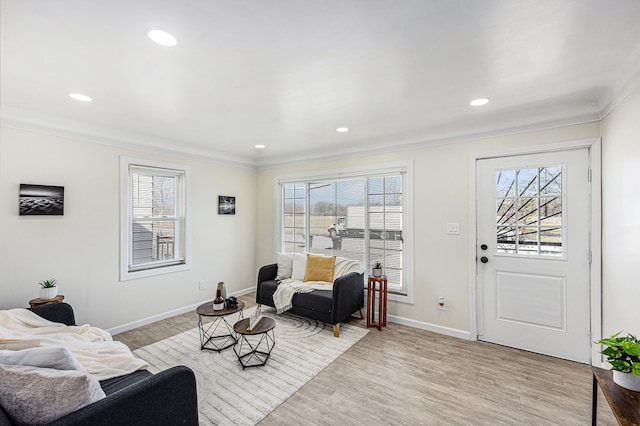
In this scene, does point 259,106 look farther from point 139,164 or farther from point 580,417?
point 580,417

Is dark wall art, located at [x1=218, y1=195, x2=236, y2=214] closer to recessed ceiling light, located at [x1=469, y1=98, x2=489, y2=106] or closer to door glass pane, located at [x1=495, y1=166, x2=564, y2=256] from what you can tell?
recessed ceiling light, located at [x1=469, y1=98, x2=489, y2=106]

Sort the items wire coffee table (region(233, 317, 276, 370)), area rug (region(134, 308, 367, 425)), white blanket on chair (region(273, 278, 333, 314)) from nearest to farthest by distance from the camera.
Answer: area rug (region(134, 308, 367, 425)), wire coffee table (region(233, 317, 276, 370)), white blanket on chair (region(273, 278, 333, 314))

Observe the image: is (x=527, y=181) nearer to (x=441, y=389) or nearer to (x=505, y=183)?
(x=505, y=183)

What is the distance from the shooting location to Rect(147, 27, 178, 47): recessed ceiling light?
5.19ft

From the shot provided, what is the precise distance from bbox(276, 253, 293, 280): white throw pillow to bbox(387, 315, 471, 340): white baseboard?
153cm

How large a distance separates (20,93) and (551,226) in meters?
4.97

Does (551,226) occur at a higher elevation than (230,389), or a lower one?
higher

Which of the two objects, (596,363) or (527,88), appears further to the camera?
Result: (596,363)

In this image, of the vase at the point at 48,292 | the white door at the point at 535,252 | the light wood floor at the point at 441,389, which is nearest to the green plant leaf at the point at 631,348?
the light wood floor at the point at 441,389

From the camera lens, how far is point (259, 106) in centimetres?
272

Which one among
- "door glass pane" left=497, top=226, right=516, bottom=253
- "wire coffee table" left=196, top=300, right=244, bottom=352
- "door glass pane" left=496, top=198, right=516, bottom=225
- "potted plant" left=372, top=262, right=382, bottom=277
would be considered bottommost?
"wire coffee table" left=196, top=300, right=244, bottom=352

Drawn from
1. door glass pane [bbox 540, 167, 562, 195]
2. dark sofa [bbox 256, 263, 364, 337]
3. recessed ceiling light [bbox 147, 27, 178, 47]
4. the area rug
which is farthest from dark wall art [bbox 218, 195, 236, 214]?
door glass pane [bbox 540, 167, 562, 195]

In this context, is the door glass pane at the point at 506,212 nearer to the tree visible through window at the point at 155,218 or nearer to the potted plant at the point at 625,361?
the potted plant at the point at 625,361

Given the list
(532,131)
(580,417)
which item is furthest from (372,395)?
(532,131)
